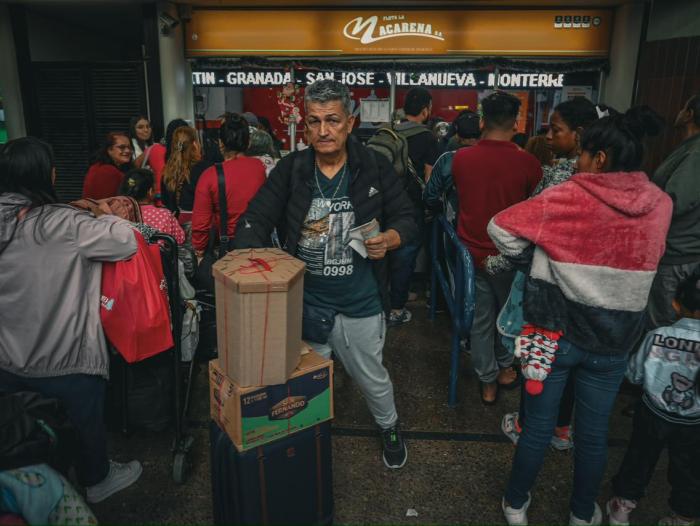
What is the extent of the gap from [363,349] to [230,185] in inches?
61.3

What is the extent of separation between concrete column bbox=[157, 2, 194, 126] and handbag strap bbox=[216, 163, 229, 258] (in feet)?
16.4

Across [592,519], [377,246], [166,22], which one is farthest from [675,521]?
[166,22]

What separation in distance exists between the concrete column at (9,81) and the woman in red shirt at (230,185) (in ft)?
20.2

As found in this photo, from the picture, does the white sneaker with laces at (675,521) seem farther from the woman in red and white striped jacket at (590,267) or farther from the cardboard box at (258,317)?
the cardboard box at (258,317)

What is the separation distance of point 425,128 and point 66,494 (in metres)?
3.95

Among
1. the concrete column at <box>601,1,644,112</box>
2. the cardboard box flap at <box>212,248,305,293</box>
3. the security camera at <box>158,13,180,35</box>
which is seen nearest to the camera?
the cardboard box flap at <box>212,248,305,293</box>

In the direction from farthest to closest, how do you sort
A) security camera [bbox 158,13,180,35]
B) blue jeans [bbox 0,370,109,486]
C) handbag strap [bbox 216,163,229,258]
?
security camera [bbox 158,13,180,35], handbag strap [bbox 216,163,229,258], blue jeans [bbox 0,370,109,486]

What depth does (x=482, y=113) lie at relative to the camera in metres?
3.27

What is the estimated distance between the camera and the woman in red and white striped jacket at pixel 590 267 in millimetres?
1974

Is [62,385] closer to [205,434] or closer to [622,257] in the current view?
[205,434]

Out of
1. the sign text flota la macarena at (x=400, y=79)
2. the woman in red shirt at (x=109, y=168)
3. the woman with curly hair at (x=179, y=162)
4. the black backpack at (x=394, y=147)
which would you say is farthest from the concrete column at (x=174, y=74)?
the black backpack at (x=394, y=147)

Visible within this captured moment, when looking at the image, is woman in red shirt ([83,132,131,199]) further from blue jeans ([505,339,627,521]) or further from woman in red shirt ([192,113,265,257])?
blue jeans ([505,339,627,521])

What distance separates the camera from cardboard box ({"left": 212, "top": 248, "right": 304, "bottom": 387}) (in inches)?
75.6

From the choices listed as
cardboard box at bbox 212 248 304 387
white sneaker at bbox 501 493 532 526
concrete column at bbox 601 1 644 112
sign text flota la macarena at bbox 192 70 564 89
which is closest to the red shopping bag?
cardboard box at bbox 212 248 304 387
